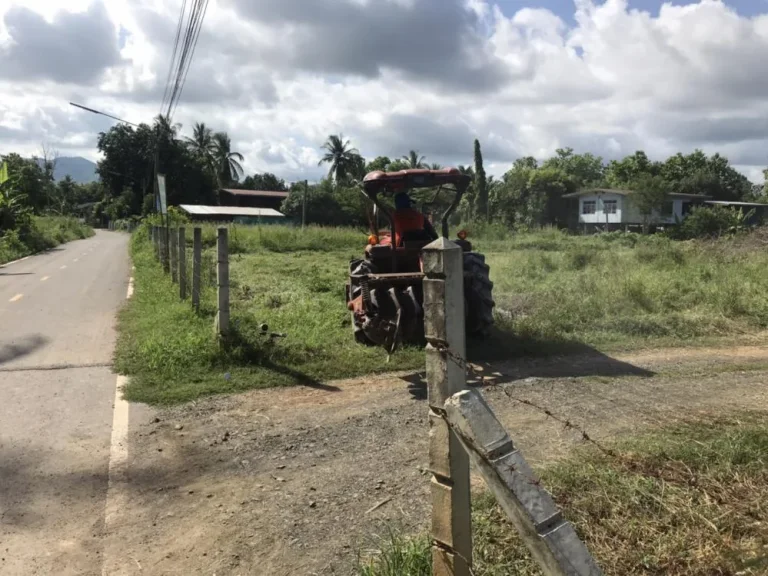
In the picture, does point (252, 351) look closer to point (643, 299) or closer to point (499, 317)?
point (499, 317)

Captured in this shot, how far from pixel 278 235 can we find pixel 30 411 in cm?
2620

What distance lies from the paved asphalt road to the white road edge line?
1.7 inches

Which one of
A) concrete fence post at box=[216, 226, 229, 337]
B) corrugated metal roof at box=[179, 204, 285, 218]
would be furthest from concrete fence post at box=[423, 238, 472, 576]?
corrugated metal roof at box=[179, 204, 285, 218]

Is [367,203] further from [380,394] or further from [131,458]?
[131,458]

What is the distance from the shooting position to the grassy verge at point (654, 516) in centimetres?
313

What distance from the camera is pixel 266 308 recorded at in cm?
1215

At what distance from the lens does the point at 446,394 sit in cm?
269

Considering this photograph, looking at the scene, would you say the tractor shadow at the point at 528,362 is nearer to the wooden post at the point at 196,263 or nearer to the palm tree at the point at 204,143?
the wooden post at the point at 196,263

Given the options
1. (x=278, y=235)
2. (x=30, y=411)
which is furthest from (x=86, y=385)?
(x=278, y=235)

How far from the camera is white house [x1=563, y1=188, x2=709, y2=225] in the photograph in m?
50.0

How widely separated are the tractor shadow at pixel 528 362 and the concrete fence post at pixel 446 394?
3881 millimetres

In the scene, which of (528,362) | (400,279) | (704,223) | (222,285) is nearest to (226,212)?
(704,223)

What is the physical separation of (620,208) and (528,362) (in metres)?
46.6

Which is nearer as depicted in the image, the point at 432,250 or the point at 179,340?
the point at 432,250
